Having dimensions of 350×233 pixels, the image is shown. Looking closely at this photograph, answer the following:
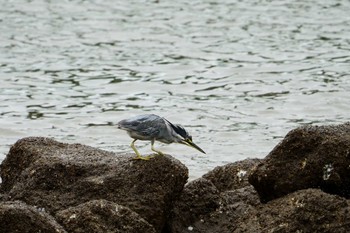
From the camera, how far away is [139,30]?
1830cm

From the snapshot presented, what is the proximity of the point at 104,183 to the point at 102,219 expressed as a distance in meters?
0.77

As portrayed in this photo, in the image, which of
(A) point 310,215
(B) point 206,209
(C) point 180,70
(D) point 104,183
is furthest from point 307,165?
(C) point 180,70

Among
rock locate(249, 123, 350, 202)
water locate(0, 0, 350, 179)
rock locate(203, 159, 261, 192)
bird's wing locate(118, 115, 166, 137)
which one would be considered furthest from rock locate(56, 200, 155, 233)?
water locate(0, 0, 350, 179)

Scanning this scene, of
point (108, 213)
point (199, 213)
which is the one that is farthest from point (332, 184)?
point (108, 213)

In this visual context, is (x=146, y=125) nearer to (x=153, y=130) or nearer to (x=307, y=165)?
(x=153, y=130)

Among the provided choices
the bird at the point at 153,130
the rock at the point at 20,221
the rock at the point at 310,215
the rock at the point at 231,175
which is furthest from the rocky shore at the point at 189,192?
the rock at the point at 20,221

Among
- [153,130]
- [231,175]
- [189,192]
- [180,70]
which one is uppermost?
[153,130]

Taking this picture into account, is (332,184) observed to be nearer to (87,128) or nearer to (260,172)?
(260,172)

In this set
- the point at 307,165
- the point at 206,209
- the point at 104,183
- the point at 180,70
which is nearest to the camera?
the point at 307,165

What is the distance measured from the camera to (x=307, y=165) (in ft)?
23.0

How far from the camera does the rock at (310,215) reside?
6430 mm

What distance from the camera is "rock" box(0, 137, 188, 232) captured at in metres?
7.14

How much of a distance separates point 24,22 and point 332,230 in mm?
12906

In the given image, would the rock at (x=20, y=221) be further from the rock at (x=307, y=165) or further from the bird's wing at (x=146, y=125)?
the rock at (x=307, y=165)
